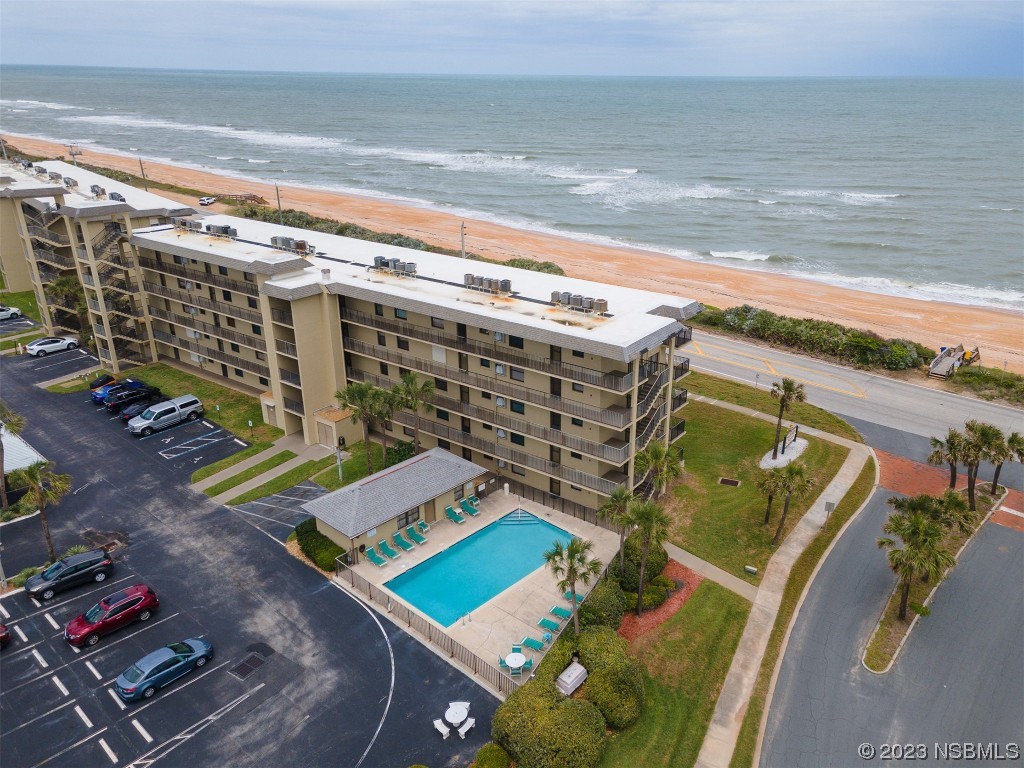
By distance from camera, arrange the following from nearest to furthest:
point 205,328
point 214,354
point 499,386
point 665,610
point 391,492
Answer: point 665,610 → point 391,492 → point 499,386 → point 205,328 → point 214,354

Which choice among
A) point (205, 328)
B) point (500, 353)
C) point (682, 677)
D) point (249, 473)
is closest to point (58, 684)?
point (249, 473)

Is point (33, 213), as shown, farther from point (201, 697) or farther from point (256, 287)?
point (201, 697)

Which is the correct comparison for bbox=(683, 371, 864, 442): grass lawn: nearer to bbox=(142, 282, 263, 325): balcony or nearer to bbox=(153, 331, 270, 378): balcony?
bbox=(153, 331, 270, 378): balcony

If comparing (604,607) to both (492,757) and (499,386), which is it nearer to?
(492,757)

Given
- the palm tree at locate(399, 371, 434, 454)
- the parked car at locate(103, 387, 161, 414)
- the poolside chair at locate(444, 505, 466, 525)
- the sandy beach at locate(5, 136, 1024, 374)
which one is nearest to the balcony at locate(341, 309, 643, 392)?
Result: the palm tree at locate(399, 371, 434, 454)

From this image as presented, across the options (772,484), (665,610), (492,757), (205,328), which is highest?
(205,328)

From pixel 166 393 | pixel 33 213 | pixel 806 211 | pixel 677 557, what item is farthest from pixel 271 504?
pixel 806 211
